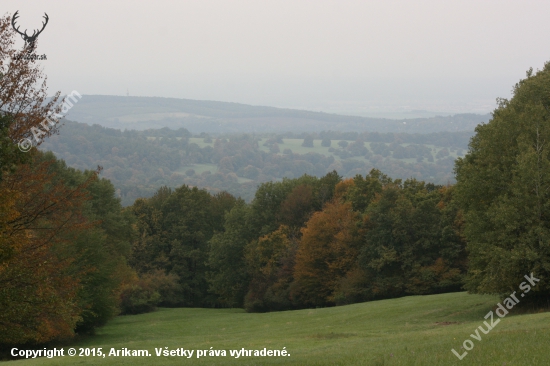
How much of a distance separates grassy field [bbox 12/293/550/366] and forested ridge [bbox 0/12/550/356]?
8.05 feet

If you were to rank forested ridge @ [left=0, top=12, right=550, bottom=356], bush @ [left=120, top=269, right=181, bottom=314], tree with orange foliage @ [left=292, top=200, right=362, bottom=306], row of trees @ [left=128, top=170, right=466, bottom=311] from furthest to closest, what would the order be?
bush @ [left=120, top=269, right=181, bottom=314], tree with orange foliage @ [left=292, top=200, right=362, bottom=306], row of trees @ [left=128, top=170, right=466, bottom=311], forested ridge @ [left=0, top=12, right=550, bottom=356]

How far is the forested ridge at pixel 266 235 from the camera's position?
20047 mm

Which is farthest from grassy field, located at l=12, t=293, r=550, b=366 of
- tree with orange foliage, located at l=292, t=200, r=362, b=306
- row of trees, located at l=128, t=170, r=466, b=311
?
tree with orange foliage, located at l=292, t=200, r=362, b=306

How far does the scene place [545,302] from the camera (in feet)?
105

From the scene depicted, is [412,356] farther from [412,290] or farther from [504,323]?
[412,290]

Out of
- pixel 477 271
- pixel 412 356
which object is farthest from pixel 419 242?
pixel 412 356

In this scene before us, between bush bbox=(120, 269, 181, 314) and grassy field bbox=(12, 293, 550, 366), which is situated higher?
grassy field bbox=(12, 293, 550, 366)

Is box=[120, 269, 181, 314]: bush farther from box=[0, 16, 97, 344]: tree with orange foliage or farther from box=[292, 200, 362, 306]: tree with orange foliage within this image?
box=[0, 16, 97, 344]: tree with orange foliage

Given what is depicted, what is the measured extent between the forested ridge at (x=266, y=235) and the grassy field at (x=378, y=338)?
8.05 feet

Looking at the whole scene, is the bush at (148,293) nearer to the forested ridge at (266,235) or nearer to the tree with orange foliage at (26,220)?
the forested ridge at (266,235)

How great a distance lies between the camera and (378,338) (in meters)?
26.3

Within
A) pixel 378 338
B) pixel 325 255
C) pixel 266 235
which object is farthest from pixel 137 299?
pixel 378 338

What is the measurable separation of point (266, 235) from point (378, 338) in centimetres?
4460

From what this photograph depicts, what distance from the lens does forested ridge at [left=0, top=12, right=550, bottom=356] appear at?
20.0 m
